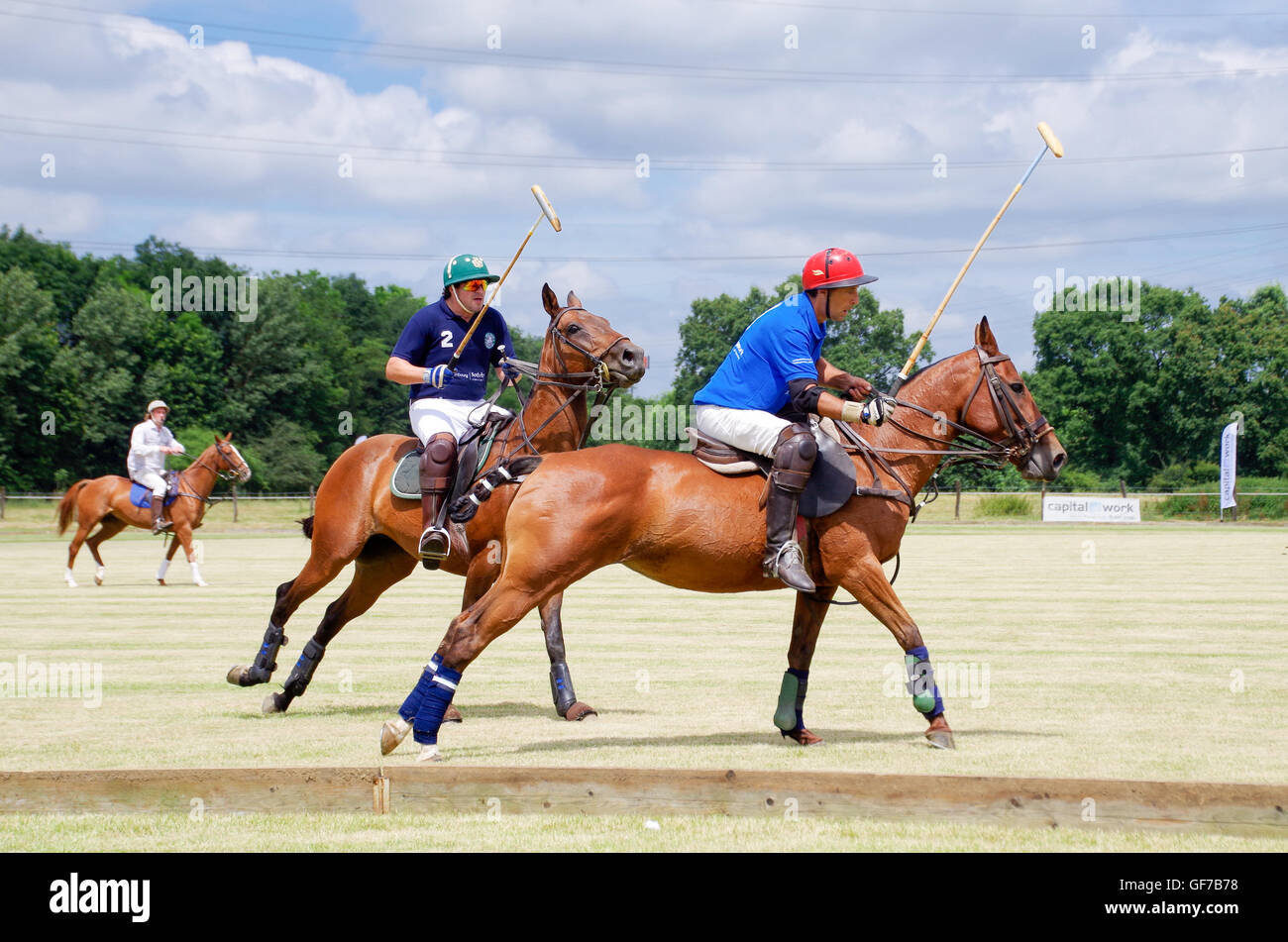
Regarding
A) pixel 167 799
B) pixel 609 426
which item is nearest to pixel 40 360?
pixel 609 426

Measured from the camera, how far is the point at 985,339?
8.63m

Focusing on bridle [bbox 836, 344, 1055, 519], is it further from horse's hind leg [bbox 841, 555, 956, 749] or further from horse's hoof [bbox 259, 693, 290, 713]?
horse's hoof [bbox 259, 693, 290, 713]

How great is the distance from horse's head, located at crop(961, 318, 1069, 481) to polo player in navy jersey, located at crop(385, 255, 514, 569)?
3.49 metres

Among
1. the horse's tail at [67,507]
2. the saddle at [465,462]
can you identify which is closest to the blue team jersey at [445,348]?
the saddle at [465,462]

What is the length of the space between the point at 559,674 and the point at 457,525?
4.56 ft

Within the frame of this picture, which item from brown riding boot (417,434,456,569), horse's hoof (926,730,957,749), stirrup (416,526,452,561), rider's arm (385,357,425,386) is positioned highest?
rider's arm (385,357,425,386)

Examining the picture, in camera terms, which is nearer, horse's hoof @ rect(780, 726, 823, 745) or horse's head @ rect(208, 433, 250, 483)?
horse's hoof @ rect(780, 726, 823, 745)

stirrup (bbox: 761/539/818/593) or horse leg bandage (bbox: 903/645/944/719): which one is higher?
stirrup (bbox: 761/539/818/593)

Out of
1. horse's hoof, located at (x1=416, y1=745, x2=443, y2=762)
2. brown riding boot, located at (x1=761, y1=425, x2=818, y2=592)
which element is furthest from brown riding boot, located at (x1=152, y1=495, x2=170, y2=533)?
brown riding boot, located at (x1=761, y1=425, x2=818, y2=592)

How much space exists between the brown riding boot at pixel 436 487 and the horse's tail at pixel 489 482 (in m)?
0.12

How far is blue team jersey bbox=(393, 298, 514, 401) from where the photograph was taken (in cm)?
959

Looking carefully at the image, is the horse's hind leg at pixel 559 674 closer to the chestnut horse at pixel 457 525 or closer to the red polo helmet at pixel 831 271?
the chestnut horse at pixel 457 525

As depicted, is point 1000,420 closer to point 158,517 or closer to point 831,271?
point 831,271

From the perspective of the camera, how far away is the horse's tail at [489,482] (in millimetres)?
8922
